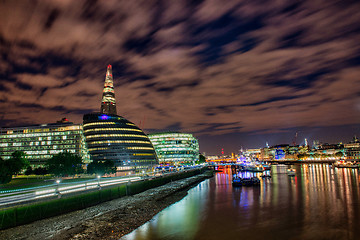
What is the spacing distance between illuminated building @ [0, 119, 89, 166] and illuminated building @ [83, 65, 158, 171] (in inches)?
604

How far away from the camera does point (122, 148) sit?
121438mm

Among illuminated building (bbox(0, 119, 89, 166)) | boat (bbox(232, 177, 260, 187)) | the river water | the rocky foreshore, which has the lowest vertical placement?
boat (bbox(232, 177, 260, 187))

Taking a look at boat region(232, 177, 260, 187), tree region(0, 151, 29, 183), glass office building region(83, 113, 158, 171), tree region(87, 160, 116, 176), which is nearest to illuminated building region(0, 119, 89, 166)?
glass office building region(83, 113, 158, 171)

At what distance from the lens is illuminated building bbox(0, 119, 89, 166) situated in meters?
138

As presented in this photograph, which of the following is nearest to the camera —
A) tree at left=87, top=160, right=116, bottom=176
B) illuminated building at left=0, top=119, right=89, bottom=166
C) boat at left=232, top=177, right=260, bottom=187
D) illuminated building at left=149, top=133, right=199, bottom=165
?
boat at left=232, top=177, right=260, bottom=187

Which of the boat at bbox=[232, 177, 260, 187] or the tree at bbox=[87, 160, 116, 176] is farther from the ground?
the tree at bbox=[87, 160, 116, 176]

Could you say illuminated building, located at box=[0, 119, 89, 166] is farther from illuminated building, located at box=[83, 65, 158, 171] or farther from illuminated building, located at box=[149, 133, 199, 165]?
illuminated building, located at box=[149, 133, 199, 165]

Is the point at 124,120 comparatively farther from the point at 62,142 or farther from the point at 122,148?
the point at 62,142

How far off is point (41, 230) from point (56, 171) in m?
50.5

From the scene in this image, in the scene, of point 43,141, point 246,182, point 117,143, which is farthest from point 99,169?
point 43,141

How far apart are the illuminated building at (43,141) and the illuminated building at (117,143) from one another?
1535 cm

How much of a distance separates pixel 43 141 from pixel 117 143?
51218mm

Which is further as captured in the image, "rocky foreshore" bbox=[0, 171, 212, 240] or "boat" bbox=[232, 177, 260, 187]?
"boat" bbox=[232, 177, 260, 187]

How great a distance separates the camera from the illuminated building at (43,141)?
138375 millimetres
